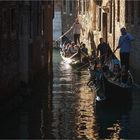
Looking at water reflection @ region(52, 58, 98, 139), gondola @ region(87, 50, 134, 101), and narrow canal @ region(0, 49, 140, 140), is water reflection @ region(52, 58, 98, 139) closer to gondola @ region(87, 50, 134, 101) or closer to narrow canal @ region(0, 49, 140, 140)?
narrow canal @ region(0, 49, 140, 140)

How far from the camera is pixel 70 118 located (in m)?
15.6

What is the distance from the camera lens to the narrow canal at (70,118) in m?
13.5

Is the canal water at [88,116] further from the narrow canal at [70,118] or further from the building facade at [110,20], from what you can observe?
the building facade at [110,20]

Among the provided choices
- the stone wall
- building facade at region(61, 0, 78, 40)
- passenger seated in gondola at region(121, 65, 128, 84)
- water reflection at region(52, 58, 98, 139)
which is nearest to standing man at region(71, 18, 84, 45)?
building facade at region(61, 0, 78, 40)

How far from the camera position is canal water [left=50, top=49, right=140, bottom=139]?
13464mm

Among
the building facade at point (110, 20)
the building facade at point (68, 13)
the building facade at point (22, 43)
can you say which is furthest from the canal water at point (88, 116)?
the building facade at point (68, 13)

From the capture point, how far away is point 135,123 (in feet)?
48.4

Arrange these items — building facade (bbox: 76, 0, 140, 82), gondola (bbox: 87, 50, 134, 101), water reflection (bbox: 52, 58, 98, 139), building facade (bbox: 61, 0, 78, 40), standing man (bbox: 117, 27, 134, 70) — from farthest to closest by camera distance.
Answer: building facade (bbox: 61, 0, 78, 40) → building facade (bbox: 76, 0, 140, 82) → standing man (bbox: 117, 27, 134, 70) → gondola (bbox: 87, 50, 134, 101) → water reflection (bbox: 52, 58, 98, 139)

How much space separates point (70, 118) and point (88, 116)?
1.73 feet

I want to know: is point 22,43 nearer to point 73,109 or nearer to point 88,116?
point 73,109

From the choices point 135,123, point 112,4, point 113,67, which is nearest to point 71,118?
point 135,123

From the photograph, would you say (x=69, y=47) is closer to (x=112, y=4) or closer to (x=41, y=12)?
(x=112, y=4)

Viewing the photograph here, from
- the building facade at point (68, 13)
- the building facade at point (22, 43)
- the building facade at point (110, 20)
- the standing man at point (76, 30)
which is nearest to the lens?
the building facade at point (22, 43)

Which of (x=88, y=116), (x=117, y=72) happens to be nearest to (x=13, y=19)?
(x=117, y=72)
